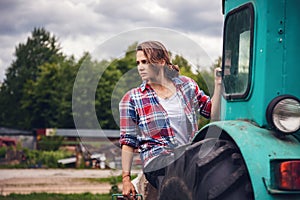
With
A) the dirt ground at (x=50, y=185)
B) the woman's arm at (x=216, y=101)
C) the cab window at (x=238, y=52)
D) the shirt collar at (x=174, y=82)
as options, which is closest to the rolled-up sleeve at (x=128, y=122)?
the shirt collar at (x=174, y=82)

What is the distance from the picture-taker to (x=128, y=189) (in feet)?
16.5

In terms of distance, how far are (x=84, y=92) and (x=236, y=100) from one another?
4.58 ft

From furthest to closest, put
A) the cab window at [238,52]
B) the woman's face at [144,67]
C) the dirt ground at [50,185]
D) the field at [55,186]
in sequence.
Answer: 1. the dirt ground at [50,185]
2. the field at [55,186]
3. the woman's face at [144,67]
4. the cab window at [238,52]

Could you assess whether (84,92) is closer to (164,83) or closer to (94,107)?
(94,107)

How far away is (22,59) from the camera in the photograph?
76.3m

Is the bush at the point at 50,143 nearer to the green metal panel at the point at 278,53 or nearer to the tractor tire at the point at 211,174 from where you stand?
the tractor tire at the point at 211,174

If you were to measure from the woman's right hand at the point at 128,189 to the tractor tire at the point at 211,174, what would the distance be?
0.70 metres

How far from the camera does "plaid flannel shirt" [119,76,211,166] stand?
4.99m

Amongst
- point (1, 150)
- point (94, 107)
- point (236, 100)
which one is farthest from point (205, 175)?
point (1, 150)

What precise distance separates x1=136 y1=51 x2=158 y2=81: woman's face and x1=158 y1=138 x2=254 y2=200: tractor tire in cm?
95

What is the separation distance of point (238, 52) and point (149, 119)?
836 millimetres

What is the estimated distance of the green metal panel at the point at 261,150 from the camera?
3.72 meters

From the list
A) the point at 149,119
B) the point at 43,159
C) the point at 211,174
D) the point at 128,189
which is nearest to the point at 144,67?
the point at 149,119

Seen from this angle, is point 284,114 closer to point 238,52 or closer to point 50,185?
point 238,52
